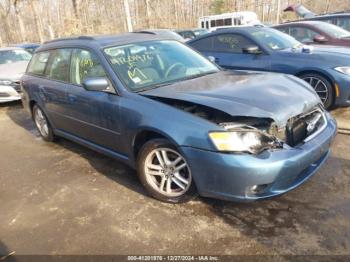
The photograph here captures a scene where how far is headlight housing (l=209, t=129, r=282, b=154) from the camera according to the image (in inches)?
107

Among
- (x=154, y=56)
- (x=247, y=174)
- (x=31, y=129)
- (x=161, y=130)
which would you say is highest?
(x=154, y=56)

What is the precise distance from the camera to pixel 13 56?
9922mm

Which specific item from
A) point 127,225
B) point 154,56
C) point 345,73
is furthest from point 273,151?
point 345,73

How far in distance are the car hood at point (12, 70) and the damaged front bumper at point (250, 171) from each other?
6.96 m

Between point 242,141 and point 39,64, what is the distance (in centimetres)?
380

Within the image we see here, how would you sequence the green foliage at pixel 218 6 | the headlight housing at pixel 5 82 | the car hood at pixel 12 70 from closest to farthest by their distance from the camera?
the headlight housing at pixel 5 82, the car hood at pixel 12 70, the green foliage at pixel 218 6

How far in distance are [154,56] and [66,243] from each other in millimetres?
2247

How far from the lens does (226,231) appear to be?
9.43ft

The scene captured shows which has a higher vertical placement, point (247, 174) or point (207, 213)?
point (247, 174)

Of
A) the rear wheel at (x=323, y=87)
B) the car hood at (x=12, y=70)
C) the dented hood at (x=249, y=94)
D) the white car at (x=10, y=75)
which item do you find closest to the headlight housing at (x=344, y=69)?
the rear wheel at (x=323, y=87)

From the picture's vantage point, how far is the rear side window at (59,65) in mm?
4387

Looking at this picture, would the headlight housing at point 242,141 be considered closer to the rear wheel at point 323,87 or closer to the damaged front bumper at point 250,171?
the damaged front bumper at point 250,171

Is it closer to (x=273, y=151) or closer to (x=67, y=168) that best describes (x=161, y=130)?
(x=273, y=151)

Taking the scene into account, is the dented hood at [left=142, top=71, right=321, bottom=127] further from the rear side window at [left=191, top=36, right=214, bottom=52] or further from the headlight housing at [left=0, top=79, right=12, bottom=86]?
the headlight housing at [left=0, top=79, right=12, bottom=86]
